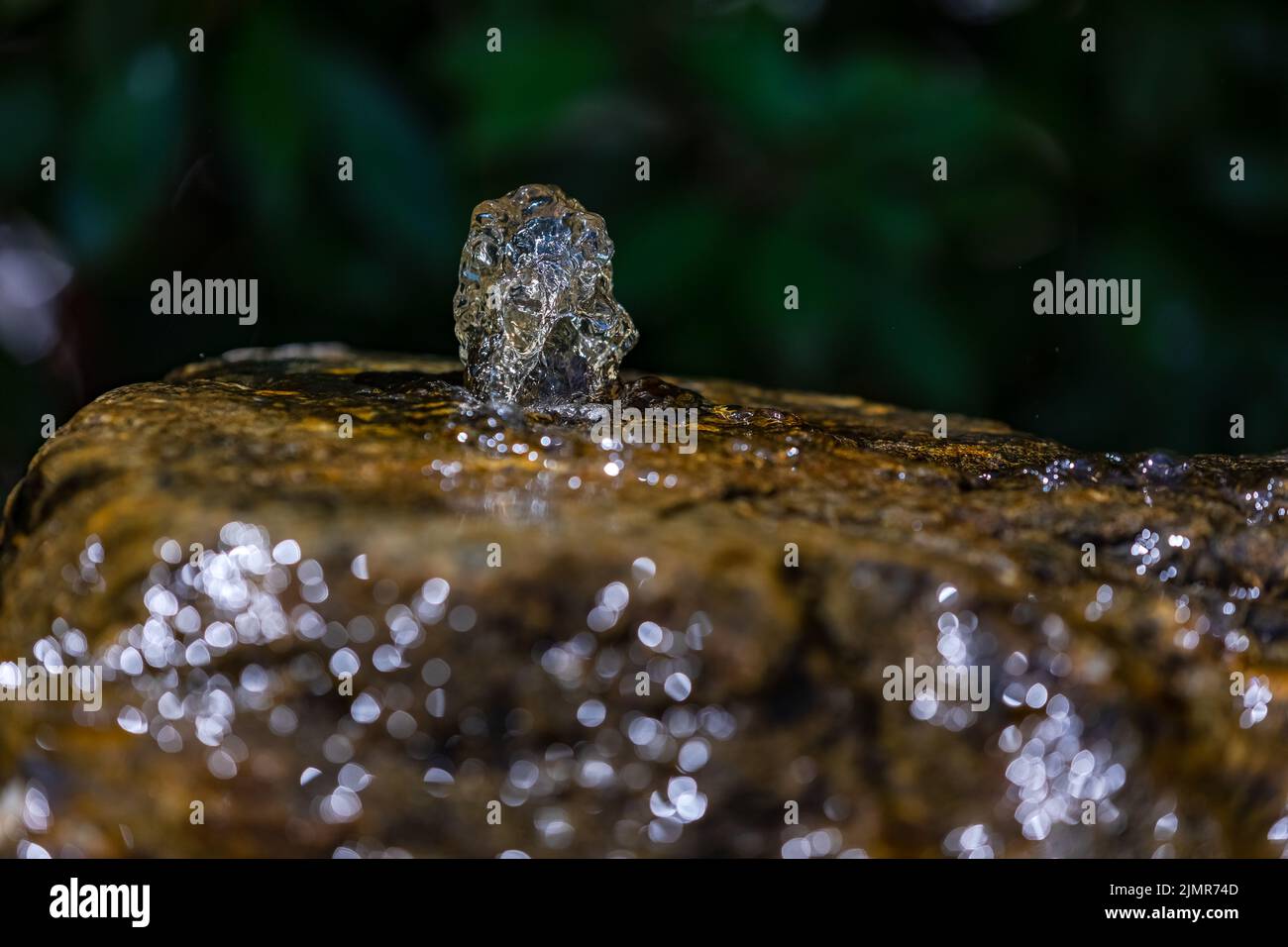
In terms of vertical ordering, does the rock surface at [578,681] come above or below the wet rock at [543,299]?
below

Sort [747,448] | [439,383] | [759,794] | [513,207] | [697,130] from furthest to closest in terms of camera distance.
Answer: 1. [697,130]
2. [513,207]
3. [439,383]
4. [747,448]
5. [759,794]

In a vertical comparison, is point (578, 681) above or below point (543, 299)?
below

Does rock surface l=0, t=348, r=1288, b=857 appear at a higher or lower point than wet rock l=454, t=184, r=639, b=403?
lower

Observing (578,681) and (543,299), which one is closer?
(578,681)

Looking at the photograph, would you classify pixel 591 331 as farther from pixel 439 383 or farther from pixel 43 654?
pixel 43 654

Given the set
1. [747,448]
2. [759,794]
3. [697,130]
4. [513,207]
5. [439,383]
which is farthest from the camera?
[697,130]

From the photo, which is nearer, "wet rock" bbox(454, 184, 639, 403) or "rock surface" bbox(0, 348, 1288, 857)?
"rock surface" bbox(0, 348, 1288, 857)

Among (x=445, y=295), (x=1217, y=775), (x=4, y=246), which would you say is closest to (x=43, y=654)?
(x=1217, y=775)

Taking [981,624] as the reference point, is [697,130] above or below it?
above
